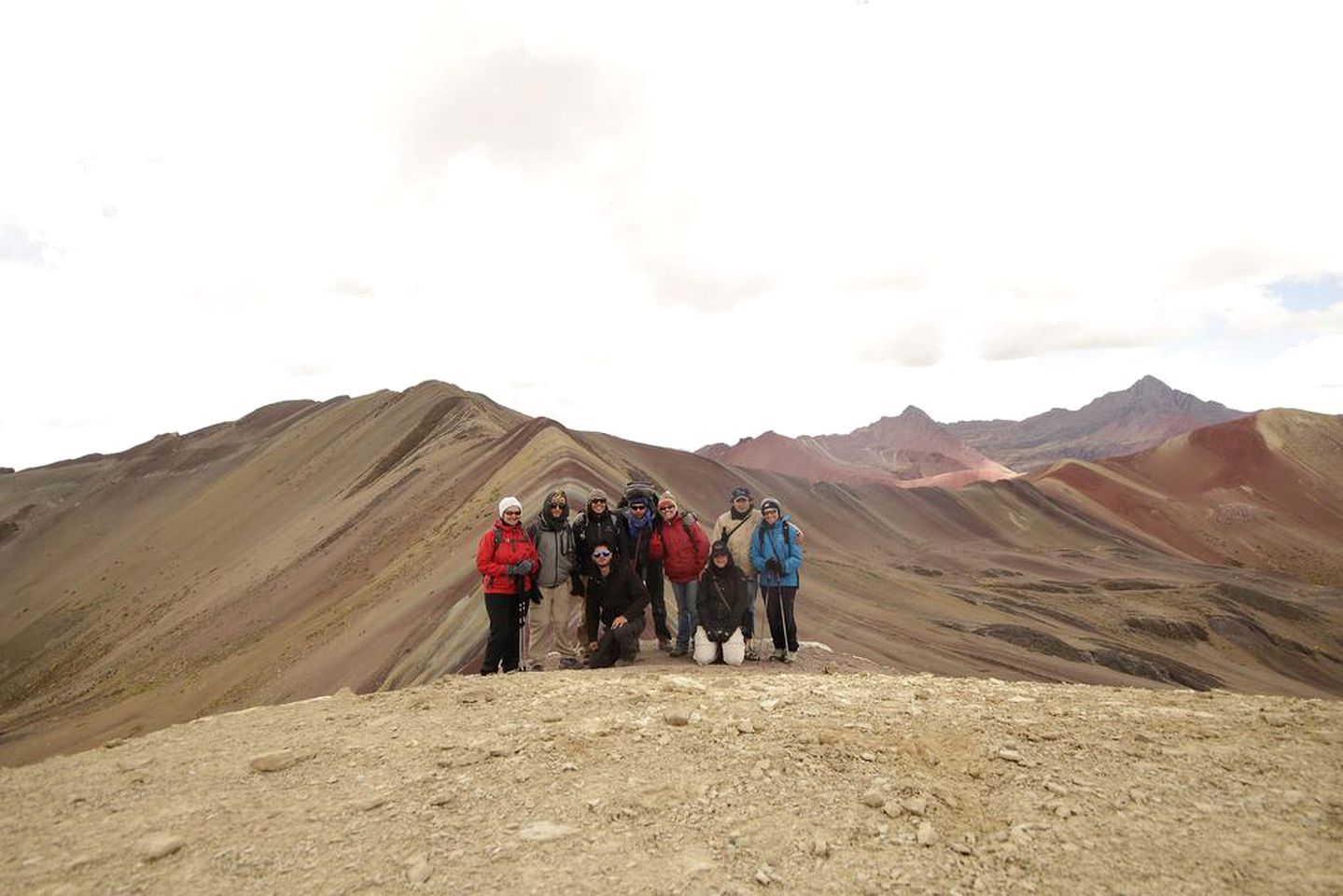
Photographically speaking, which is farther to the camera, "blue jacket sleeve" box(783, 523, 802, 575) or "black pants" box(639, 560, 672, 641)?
"black pants" box(639, 560, 672, 641)

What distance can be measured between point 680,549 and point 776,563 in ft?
3.87

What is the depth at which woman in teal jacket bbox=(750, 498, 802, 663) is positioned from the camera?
27.2 feet

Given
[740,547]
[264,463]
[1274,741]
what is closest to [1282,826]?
[1274,741]

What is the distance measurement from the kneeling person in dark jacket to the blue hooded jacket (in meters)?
0.30

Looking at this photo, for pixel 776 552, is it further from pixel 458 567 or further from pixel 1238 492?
pixel 1238 492

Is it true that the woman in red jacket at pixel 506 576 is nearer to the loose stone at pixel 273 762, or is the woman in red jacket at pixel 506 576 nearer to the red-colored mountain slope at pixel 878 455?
the loose stone at pixel 273 762

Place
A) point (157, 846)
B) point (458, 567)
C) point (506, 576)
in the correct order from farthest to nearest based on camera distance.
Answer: point (458, 567) < point (506, 576) < point (157, 846)

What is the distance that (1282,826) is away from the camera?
136 inches

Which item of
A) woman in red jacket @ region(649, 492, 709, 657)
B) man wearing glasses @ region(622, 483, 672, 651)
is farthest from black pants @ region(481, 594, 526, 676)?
woman in red jacket @ region(649, 492, 709, 657)

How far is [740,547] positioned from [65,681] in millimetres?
30522

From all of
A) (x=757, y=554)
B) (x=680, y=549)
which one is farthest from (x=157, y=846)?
(x=757, y=554)

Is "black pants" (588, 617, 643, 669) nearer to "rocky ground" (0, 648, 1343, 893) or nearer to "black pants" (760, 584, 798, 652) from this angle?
"black pants" (760, 584, 798, 652)

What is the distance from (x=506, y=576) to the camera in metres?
7.88

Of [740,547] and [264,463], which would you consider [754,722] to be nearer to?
[740,547]
